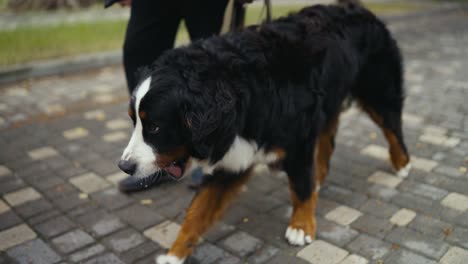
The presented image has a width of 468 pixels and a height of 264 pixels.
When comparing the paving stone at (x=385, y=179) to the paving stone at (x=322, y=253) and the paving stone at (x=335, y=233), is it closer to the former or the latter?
the paving stone at (x=335, y=233)

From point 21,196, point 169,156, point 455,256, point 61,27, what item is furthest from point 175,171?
point 61,27

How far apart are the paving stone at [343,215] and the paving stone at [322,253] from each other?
10.4 inches

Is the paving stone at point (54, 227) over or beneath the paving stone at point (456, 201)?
over

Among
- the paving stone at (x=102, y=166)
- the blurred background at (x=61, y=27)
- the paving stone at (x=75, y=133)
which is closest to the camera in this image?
the paving stone at (x=102, y=166)

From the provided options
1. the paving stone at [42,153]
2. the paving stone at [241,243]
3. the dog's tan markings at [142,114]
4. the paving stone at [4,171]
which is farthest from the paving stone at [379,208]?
the paving stone at [4,171]

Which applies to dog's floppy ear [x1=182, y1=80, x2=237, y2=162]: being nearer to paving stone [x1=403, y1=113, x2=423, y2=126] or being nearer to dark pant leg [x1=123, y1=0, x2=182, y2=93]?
dark pant leg [x1=123, y1=0, x2=182, y2=93]

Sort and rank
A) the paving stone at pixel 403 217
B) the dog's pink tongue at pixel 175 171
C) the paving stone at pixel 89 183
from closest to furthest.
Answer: the dog's pink tongue at pixel 175 171 < the paving stone at pixel 403 217 < the paving stone at pixel 89 183

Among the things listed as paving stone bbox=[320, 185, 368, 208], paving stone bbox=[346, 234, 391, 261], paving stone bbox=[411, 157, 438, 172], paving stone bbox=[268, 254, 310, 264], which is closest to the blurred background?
paving stone bbox=[411, 157, 438, 172]

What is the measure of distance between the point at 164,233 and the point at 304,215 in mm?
793

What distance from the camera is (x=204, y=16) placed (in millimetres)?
2729

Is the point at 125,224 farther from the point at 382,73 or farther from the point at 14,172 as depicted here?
the point at 382,73

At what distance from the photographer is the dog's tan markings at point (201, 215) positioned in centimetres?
229

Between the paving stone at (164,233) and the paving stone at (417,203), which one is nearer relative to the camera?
the paving stone at (164,233)

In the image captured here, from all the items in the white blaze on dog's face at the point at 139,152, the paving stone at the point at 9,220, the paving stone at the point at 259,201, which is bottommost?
the paving stone at the point at 259,201
